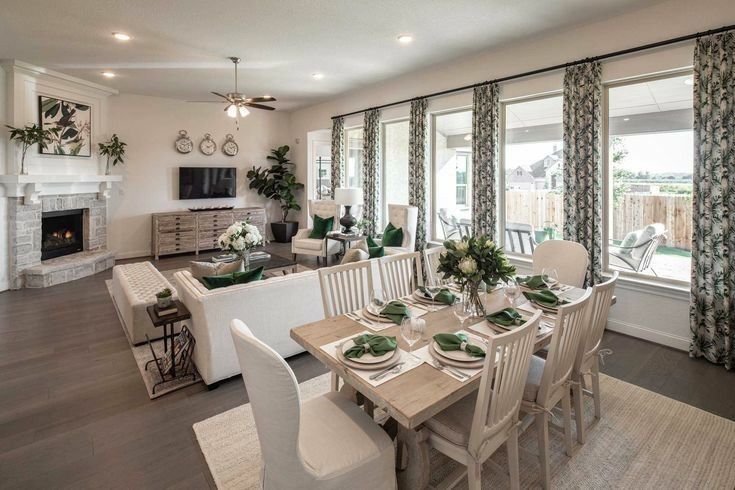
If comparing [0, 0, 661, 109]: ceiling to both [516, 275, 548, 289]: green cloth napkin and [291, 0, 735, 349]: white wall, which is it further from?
[516, 275, 548, 289]: green cloth napkin

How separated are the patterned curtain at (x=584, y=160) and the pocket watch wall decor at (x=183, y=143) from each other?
7091mm

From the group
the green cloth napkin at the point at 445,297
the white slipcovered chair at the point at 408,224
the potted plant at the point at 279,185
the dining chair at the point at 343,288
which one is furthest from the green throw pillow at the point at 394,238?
the potted plant at the point at 279,185

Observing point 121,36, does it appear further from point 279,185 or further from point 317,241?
point 279,185

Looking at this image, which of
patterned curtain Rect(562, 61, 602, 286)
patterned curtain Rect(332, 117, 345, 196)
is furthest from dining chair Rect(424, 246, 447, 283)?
Result: patterned curtain Rect(332, 117, 345, 196)

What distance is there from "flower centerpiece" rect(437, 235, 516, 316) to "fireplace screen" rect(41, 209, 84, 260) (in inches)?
262

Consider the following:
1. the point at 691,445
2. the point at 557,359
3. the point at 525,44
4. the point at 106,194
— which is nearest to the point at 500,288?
the point at 557,359

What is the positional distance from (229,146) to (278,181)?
4.30ft

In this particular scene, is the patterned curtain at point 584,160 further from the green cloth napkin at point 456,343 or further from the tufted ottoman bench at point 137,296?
the tufted ottoman bench at point 137,296

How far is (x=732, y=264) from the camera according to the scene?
324 centimetres

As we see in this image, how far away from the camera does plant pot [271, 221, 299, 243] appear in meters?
9.16

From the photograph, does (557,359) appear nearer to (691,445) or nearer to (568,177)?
(691,445)

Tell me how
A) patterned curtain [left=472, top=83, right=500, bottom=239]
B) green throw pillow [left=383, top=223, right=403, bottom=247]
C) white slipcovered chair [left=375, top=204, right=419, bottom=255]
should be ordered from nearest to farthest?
1. patterned curtain [left=472, top=83, right=500, bottom=239]
2. green throw pillow [left=383, top=223, right=403, bottom=247]
3. white slipcovered chair [left=375, top=204, right=419, bottom=255]

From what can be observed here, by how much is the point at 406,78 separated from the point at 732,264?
480 cm

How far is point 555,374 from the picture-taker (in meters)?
1.90
